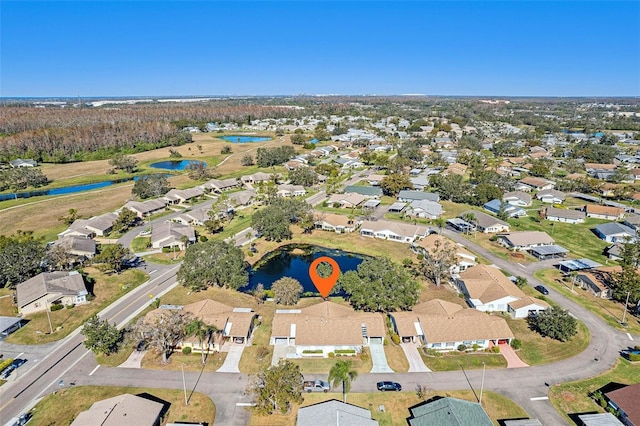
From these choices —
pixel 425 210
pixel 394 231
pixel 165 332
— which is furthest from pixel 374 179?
pixel 165 332

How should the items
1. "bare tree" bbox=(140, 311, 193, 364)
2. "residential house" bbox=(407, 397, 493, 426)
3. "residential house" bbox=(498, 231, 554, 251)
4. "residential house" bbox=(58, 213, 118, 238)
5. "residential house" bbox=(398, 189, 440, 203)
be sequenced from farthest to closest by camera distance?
1. "residential house" bbox=(398, 189, 440, 203)
2. "residential house" bbox=(58, 213, 118, 238)
3. "residential house" bbox=(498, 231, 554, 251)
4. "bare tree" bbox=(140, 311, 193, 364)
5. "residential house" bbox=(407, 397, 493, 426)

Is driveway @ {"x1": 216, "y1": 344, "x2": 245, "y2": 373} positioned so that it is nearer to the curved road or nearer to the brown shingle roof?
the curved road

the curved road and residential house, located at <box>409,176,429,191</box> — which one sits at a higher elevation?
residential house, located at <box>409,176,429,191</box>

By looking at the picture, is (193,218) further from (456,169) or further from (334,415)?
(456,169)

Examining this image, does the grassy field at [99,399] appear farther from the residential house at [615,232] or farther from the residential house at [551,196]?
the residential house at [551,196]

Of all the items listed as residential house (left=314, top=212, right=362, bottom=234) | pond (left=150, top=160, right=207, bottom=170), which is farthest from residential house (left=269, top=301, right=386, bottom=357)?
pond (left=150, top=160, right=207, bottom=170)

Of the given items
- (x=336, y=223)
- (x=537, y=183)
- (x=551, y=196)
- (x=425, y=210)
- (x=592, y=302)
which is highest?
(x=537, y=183)
